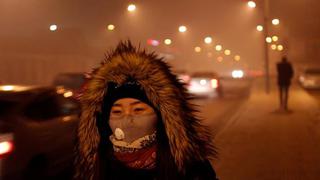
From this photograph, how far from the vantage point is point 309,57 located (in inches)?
2211

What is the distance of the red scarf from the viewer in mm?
2520

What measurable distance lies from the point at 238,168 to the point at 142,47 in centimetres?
594

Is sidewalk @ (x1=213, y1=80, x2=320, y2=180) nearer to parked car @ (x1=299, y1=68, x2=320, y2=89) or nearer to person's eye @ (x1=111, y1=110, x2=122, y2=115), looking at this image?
person's eye @ (x1=111, y1=110, x2=122, y2=115)

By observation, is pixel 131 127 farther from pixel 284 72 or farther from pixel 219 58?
pixel 219 58

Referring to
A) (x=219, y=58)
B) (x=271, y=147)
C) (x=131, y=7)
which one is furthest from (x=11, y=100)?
(x=219, y=58)

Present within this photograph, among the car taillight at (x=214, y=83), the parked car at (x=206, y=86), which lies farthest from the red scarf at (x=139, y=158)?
the car taillight at (x=214, y=83)

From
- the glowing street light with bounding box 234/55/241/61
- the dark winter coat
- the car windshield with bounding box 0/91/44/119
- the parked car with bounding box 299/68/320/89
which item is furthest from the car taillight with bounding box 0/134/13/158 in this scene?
the glowing street light with bounding box 234/55/241/61

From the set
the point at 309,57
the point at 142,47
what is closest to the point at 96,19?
the point at 309,57

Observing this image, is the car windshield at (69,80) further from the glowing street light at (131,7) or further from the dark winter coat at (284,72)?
the glowing street light at (131,7)

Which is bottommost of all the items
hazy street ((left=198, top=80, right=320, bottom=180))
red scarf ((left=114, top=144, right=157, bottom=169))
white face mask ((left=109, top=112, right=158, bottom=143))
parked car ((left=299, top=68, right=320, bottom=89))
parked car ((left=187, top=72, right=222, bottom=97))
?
parked car ((left=299, top=68, right=320, bottom=89))

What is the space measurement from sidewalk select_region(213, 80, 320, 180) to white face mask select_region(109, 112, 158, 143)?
5.48m

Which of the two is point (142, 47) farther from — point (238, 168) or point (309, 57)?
point (309, 57)

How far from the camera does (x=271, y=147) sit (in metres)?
10.7

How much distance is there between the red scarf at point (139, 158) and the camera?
2.52 m
